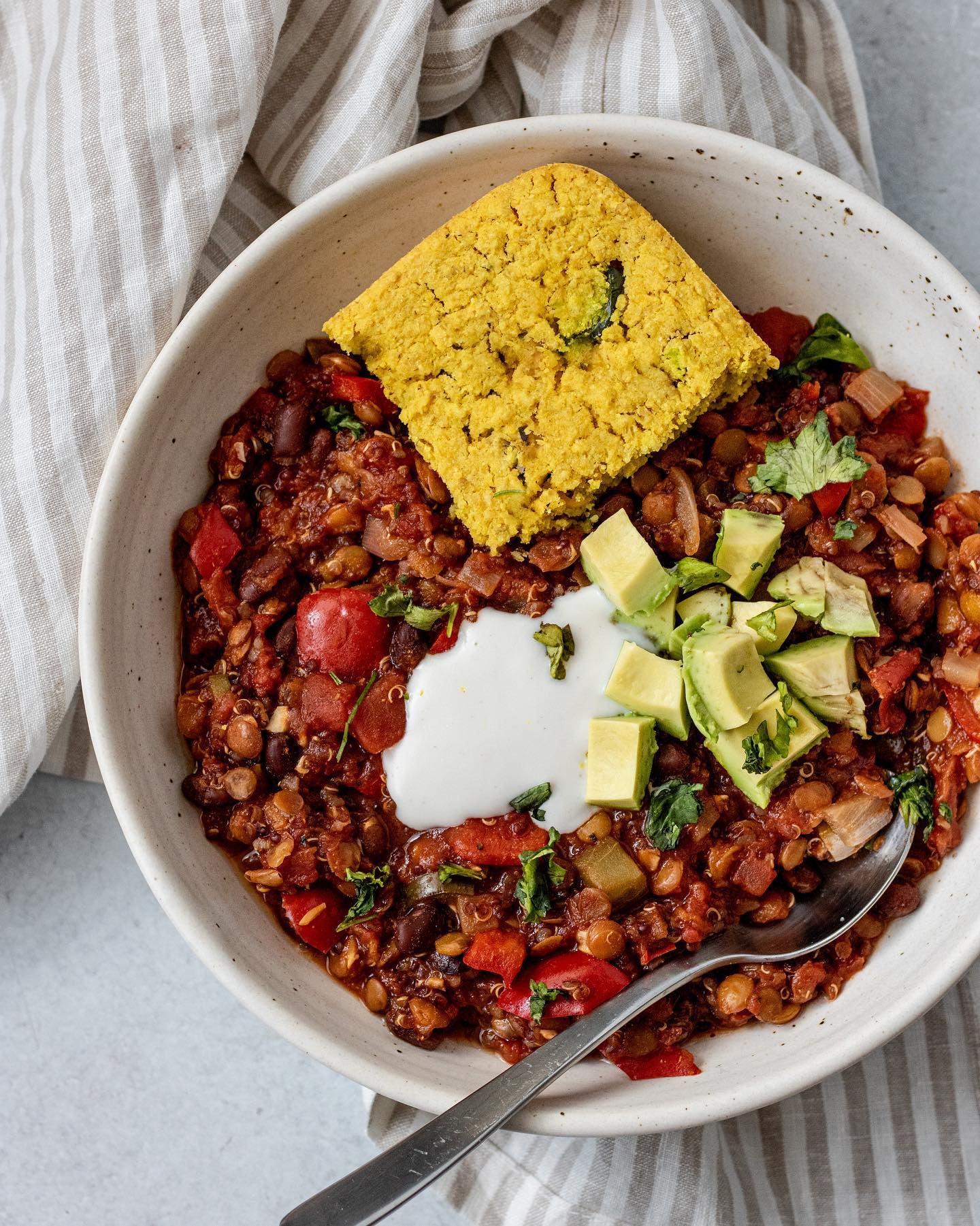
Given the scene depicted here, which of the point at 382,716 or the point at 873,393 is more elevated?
the point at 873,393

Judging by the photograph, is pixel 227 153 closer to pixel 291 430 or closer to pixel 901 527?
pixel 291 430

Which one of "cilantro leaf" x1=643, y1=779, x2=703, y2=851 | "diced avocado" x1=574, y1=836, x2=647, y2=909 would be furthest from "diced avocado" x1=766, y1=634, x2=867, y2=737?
"diced avocado" x1=574, y1=836, x2=647, y2=909

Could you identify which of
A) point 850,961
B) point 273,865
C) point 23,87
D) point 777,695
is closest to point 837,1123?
point 850,961

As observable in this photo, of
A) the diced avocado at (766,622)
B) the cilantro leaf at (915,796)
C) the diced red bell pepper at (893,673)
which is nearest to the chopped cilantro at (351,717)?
the diced avocado at (766,622)

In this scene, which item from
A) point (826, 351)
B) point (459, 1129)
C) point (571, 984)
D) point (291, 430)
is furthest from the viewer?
point (826, 351)

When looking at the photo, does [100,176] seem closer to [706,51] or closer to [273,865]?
[706,51]

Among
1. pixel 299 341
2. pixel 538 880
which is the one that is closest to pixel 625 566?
pixel 538 880

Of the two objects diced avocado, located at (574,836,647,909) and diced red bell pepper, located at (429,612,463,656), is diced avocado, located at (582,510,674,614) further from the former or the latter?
diced avocado, located at (574,836,647,909)
